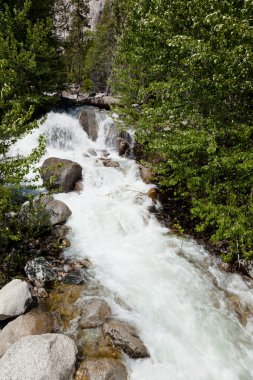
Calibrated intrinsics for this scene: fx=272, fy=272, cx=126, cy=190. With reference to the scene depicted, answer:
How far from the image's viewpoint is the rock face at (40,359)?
200 inches

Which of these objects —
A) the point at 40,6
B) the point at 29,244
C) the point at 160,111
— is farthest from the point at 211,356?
the point at 40,6

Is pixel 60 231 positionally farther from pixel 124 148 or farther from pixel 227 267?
pixel 124 148

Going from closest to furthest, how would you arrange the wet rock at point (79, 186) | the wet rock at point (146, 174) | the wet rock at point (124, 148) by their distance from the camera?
1. the wet rock at point (79, 186)
2. the wet rock at point (146, 174)
3. the wet rock at point (124, 148)

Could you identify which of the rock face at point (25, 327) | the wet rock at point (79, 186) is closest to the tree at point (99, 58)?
the wet rock at point (79, 186)

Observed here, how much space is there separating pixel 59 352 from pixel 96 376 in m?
0.88

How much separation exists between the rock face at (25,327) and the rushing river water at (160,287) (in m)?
1.77

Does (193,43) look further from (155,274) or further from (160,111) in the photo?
(155,274)

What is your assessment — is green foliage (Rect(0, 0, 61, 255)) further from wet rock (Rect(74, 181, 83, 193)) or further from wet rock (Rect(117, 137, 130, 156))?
wet rock (Rect(117, 137, 130, 156))

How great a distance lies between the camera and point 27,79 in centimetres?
1917

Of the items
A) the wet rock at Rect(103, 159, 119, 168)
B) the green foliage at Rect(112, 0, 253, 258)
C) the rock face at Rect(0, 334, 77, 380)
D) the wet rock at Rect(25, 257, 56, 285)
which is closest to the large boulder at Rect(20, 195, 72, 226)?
the wet rock at Rect(25, 257, 56, 285)

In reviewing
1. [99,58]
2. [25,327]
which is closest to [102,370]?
[25,327]

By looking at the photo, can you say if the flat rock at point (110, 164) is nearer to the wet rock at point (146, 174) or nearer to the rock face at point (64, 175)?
the wet rock at point (146, 174)

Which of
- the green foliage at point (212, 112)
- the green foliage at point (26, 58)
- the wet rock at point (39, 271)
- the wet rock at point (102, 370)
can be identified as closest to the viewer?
the wet rock at point (102, 370)

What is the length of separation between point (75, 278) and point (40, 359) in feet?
10.1
